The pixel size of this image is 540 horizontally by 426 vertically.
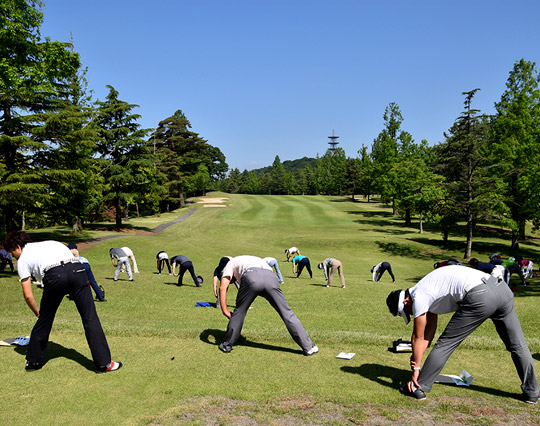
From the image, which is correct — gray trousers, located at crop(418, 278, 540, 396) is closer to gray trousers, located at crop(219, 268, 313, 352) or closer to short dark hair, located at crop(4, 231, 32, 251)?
gray trousers, located at crop(219, 268, 313, 352)

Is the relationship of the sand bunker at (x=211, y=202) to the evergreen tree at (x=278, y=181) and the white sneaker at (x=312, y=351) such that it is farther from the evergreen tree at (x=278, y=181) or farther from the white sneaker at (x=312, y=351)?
the white sneaker at (x=312, y=351)

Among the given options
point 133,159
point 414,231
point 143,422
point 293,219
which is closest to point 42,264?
point 143,422

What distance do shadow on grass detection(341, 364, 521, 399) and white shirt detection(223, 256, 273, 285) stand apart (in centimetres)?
223

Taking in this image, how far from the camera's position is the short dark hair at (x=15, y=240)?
5922 millimetres

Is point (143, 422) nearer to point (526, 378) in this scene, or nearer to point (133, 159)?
point (526, 378)

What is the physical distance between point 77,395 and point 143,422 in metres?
1.31

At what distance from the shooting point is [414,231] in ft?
156

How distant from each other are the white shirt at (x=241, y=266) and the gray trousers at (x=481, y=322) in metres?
3.07

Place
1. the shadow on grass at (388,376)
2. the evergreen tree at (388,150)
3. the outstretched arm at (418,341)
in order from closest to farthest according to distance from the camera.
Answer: the outstretched arm at (418,341) < the shadow on grass at (388,376) < the evergreen tree at (388,150)

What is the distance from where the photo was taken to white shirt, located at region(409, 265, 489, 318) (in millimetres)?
4965

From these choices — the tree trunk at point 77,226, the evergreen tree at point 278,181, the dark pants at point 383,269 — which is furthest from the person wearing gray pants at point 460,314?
the evergreen tree at point 278,181

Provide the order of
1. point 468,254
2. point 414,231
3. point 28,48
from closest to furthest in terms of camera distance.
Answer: point 28,48 < point 468,254 < point 414,231

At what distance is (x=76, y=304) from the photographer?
5719mm

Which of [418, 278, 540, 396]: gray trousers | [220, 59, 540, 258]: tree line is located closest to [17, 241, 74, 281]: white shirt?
[418, 278, 540, 396]: gray trousers
